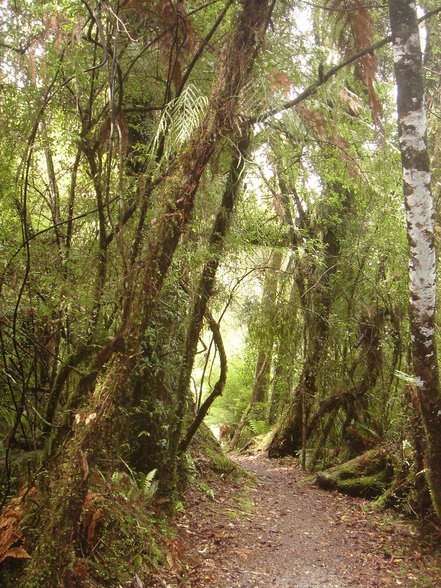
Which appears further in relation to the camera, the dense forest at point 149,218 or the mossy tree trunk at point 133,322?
the dense forest at point 149,218

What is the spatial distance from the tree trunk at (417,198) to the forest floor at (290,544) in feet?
6.59

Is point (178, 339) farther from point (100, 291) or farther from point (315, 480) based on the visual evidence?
point (315, 480)

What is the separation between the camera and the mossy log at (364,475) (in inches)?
335

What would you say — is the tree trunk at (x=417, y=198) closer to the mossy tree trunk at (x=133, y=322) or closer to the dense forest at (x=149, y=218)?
the dense forest at (x=149, y=218)

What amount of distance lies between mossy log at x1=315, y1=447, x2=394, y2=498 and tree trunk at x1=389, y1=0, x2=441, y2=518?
368 cm

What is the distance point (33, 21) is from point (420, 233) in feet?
15.1

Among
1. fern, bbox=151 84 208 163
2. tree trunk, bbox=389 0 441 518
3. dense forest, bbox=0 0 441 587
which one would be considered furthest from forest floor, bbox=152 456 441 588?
fern, bbox=151 84 208 163

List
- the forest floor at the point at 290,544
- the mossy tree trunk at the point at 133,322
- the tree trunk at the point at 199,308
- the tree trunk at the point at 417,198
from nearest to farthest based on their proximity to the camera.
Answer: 1. the mossy tree trunk at the point at 133,322
2. the tree trunk at the point at 417,198
3. the forest floor at the point at 290,544
4. the tree trunk at the point at 199,308

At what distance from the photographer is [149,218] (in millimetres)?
5082

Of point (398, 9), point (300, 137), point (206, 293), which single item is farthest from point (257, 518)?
point (398, 9)

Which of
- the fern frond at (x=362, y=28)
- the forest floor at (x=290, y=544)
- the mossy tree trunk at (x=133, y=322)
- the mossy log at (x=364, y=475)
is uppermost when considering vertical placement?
the fern frond at (x=362, y=28)

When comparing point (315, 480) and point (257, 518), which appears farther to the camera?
point (315, 480)

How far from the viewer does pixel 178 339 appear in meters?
6.99

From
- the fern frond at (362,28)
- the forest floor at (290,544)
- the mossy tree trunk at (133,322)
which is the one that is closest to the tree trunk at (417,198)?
the fern frond at (362,28)
